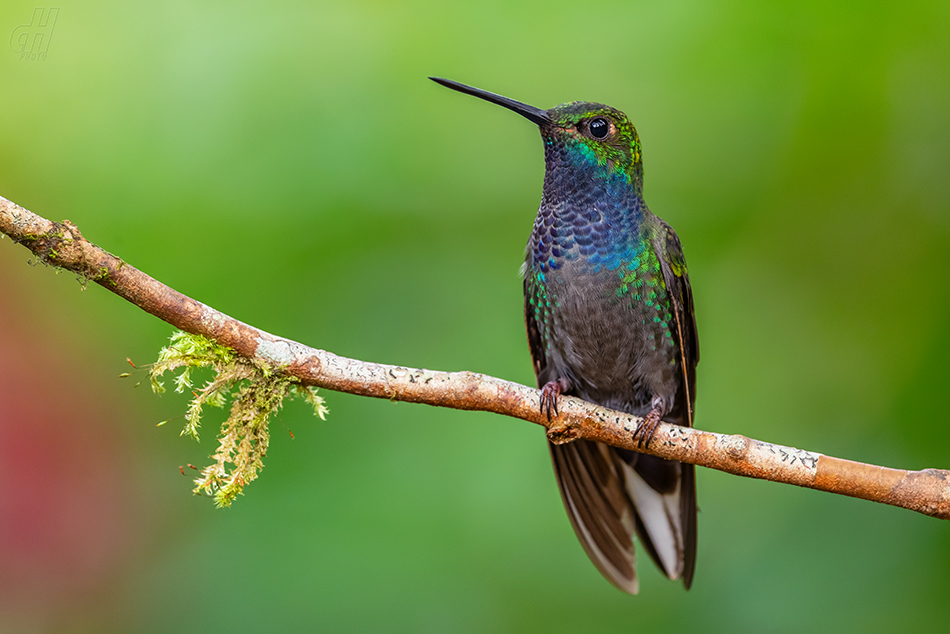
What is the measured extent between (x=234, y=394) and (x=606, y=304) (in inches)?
48.1

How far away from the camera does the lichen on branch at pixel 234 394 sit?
6.33 feet

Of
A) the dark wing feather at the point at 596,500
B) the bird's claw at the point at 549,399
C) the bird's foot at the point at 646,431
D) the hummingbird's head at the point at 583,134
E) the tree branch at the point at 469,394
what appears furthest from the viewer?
the dark wing feather at the point at 596,500

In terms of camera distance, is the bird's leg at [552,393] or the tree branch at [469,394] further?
the bird's leg at [552,393]

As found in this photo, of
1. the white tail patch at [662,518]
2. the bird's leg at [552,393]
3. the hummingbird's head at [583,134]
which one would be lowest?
the white tail patch at [662,518]

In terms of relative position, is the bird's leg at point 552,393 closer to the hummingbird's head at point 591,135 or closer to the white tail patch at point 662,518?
the white tail patch at point 662,518

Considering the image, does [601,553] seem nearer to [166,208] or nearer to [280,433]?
[280,433]

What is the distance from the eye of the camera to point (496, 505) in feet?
11.3

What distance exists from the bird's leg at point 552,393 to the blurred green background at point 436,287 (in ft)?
2.34

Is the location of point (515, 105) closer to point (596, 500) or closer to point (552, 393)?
point (552, 393)

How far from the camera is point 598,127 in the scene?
2664 millimetres

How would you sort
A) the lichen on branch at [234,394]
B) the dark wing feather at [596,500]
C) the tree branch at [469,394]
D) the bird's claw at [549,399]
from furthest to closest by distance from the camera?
the dark wing feather at [596,500] < the bird's claw at [549,399] < the lichen on branch at [234,394] < the tree branch at [469,394]

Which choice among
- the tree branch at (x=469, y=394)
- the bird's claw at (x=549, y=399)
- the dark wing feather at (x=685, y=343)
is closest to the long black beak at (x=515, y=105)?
the dark wing feather at (x=685, y=343)

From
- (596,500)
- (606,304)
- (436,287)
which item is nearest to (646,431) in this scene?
(606,304)

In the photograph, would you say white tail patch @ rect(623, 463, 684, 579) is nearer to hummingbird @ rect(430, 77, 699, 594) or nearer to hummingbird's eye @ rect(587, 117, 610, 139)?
hummingbird @ rect(430, 77, 699, 594)
